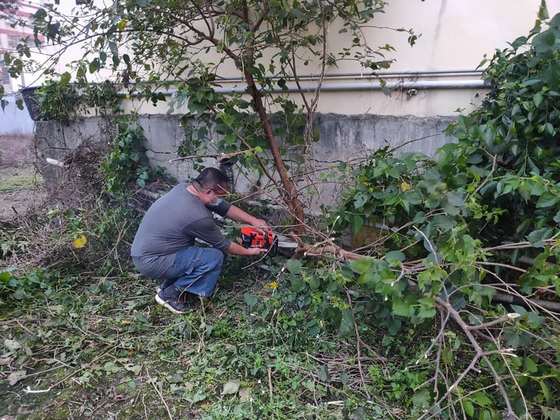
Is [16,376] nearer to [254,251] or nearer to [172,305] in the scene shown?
[172,305]

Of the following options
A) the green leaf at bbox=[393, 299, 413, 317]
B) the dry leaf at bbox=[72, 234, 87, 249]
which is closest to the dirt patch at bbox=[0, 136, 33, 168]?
the dry leaf at bbox=[72, 234, 87, 249]

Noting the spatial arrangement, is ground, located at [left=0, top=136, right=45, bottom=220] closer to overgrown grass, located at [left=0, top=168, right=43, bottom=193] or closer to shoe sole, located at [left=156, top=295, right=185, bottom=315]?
overgrown grass, located at [left=0, top=168, right=43, bottom=193]

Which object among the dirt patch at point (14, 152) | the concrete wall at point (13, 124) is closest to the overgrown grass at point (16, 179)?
the dirt patch at point (14, 152)

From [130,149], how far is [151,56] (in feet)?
5.94

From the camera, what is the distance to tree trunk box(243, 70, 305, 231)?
3268mm

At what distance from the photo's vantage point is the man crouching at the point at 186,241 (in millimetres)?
3254

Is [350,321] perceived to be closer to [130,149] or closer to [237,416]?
[237,416]

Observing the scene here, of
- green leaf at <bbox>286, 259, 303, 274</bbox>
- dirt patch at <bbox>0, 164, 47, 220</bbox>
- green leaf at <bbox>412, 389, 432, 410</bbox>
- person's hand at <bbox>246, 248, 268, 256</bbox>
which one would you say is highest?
green leaf at <bbox>286, 259, 303, 274</bbox>

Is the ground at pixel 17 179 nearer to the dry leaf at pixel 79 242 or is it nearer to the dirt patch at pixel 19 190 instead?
the dirt patch at pixel 19 190

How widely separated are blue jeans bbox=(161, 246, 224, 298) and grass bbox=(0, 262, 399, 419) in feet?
0.61

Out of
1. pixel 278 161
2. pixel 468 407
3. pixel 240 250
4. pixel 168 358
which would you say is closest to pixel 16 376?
pixel 168 358

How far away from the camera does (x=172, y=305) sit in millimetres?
3443

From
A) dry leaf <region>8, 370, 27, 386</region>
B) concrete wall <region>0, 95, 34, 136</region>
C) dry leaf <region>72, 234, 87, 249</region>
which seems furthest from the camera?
concrete wall <region>0, 95, 34, 136</region>

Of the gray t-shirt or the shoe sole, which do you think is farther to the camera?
the shoe sole
